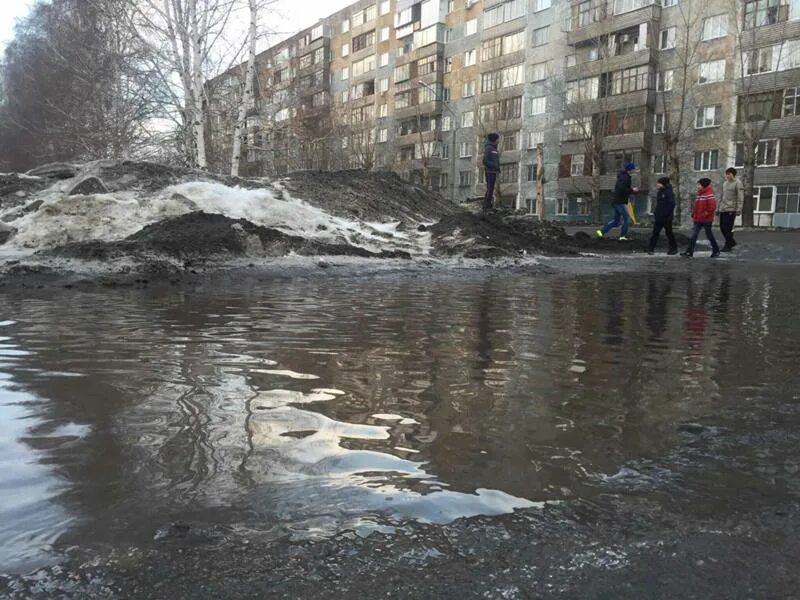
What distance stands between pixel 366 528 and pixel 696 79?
153 feet

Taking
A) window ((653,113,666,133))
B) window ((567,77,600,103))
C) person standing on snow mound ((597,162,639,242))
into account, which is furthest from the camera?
window ((567,77,600,103))

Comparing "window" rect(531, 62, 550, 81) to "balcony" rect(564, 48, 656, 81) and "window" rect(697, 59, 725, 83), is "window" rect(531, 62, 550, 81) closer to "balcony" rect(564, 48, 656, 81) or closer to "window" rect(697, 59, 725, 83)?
"balcony" rect(564, 48, 656, 81)

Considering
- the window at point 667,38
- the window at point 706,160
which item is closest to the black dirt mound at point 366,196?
the window at point 706,160

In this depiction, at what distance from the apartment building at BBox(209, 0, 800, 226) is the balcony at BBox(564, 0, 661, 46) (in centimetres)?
12

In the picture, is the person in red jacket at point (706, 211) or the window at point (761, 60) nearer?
the person in red jacket at point (706, 211)

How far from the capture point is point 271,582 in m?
1.75

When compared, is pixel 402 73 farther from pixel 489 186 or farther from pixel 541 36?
pixel 489 186

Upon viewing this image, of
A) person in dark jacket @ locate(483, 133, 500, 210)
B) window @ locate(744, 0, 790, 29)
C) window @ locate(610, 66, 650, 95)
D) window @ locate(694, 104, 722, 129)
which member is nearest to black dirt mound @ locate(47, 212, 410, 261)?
person in dark jacket @ locate(483, 133, 500, 210)

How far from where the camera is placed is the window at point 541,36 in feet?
170

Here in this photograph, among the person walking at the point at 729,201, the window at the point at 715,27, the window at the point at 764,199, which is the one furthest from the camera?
the window at the point at 715,27

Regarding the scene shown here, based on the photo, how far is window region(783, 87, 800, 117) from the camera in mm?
37188

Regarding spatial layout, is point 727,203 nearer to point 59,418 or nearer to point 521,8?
point 59,418

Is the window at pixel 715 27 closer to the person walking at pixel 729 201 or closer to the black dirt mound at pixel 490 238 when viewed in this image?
the person walking at pixel 729 201

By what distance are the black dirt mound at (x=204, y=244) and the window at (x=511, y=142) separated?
150 ft
